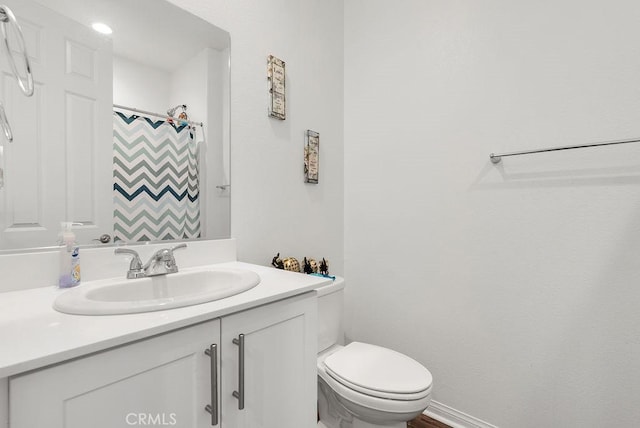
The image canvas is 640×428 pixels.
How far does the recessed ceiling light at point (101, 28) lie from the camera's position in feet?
3.32

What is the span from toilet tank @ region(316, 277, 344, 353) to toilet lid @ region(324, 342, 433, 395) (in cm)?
8

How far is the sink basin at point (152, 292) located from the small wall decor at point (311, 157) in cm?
80

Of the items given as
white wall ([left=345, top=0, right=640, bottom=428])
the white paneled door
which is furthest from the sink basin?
white wall ([left=345, top=0, right=640, bottom=428])

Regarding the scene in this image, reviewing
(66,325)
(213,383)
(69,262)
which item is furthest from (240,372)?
(69,262)

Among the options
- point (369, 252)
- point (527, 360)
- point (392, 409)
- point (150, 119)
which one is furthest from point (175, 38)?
point (527, 360)

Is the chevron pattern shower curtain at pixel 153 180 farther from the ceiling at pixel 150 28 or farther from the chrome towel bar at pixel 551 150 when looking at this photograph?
the chrome towel bar at pixel 551 150

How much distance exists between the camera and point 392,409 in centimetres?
106

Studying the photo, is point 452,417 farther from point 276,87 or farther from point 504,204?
point 276,87

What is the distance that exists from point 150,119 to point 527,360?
1.86m

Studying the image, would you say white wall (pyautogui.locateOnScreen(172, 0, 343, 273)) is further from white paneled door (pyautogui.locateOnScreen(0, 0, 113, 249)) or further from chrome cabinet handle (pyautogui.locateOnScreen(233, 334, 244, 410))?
chrome cabinet handle (pyautogui.locateOnScreen(233, 334, 244, 410))

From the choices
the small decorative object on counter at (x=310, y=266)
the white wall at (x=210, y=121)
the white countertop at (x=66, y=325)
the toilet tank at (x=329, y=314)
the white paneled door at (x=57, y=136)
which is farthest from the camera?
the small decorative object on counter at (x=310, y=266)

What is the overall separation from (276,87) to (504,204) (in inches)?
48.9

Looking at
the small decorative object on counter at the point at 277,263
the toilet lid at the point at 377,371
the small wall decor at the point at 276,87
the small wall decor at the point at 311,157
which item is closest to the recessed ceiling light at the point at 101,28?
the small wall decor at the point at 276,87

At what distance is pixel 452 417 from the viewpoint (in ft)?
4.98
